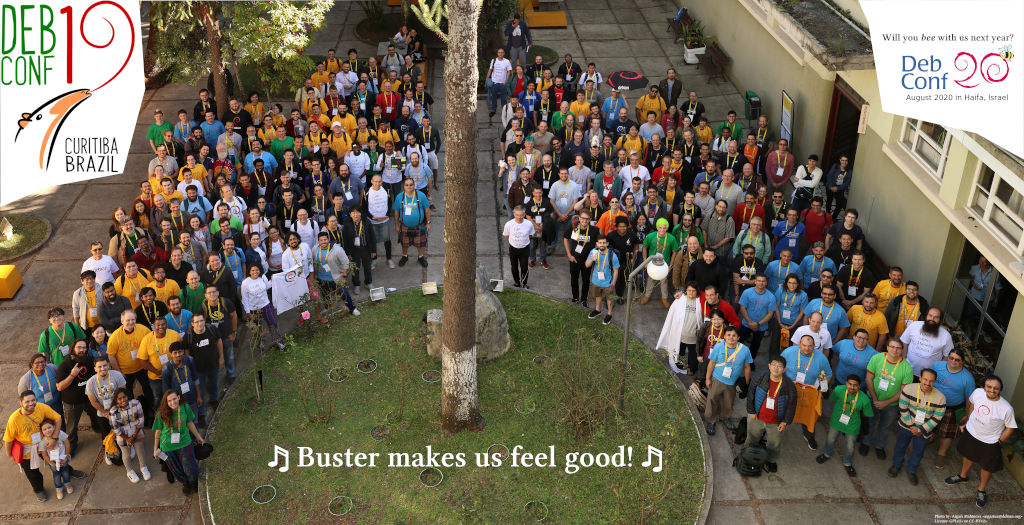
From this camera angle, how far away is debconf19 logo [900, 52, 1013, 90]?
8.00 m

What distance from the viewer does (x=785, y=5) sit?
601 inches

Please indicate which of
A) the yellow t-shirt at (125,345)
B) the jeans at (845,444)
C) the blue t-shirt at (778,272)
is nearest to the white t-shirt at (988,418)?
the jeans at (845,444)

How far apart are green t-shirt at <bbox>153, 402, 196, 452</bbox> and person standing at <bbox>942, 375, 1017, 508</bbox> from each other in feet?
29.7

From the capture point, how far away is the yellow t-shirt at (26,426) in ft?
Result: 33.0

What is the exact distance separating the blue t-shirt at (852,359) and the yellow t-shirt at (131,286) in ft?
30.5

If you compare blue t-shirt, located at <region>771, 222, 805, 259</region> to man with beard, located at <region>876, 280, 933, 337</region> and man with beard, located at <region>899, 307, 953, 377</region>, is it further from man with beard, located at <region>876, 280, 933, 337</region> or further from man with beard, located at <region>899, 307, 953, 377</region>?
man with beard, located at <region>899, 307, 953, 377</region>

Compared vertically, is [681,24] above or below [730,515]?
above

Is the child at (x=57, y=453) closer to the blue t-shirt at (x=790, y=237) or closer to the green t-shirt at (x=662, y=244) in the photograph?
the green t-shirt at (x=662, y=244)

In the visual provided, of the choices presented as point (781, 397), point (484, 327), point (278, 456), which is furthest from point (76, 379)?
point (781, 397)

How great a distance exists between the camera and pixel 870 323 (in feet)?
38.1

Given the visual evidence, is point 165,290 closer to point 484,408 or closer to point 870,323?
point 484,408

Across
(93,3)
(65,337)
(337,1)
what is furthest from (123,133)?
(337,1)

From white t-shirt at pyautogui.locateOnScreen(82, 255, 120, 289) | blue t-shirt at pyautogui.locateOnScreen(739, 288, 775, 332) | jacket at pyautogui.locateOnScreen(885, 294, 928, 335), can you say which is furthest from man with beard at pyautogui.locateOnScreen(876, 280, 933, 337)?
white t-shirt at pyautogui.locateOnScreen(82, 255, 120, 289)

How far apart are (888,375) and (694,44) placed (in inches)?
563
